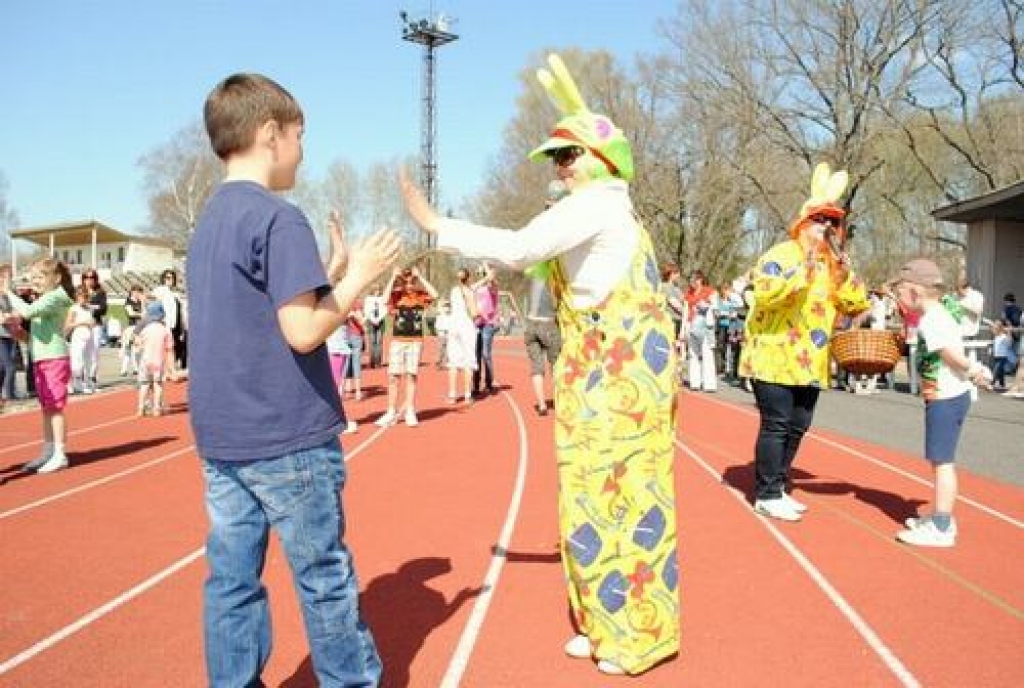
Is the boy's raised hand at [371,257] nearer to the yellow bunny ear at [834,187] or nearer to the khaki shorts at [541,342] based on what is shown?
the yellow bunny ear at [834,187]

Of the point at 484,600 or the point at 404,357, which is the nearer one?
the point at 484,600

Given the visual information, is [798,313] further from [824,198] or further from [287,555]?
[287,555]

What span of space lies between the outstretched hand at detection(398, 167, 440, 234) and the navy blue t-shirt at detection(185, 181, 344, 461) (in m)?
0.54

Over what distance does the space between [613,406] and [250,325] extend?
57.1 inches

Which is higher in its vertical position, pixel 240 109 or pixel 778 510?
pixel 240 109

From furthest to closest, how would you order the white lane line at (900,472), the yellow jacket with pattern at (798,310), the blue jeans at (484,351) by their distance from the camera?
the blue jeans at (484,351)
the white lane line at (900,472)
the yellow jacket with pattern at (798,310)

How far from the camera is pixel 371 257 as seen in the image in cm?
255

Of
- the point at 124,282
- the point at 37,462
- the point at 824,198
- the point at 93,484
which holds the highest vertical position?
the point at 124,282

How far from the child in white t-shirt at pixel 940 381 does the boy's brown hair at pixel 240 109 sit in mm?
4167

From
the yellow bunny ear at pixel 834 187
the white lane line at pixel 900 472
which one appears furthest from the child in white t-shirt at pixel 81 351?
the yellow bunny ear at pixel 834 187

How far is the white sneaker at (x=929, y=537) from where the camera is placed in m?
5.17

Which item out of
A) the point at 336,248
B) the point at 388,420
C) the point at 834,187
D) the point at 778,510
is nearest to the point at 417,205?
the point at 336,248

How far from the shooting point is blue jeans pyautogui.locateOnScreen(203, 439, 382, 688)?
254 cm

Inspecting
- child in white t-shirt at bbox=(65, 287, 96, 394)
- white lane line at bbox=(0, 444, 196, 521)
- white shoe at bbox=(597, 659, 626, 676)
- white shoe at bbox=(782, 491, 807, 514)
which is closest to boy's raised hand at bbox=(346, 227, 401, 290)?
white shoe at bbox=(597, 659, 626, 676)
